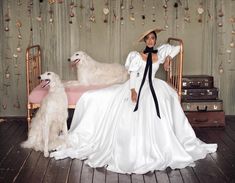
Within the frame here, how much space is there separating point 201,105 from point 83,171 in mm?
2148

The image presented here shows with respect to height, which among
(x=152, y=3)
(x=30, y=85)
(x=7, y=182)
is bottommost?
(x=7, y=182)

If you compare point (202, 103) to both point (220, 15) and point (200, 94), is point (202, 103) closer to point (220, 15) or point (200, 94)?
point (200, 94)

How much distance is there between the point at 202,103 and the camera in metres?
5.31

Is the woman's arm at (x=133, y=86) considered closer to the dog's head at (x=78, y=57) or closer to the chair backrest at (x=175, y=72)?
the chair backrest at (x=175, y=72)

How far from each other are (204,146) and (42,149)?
5.57 ft

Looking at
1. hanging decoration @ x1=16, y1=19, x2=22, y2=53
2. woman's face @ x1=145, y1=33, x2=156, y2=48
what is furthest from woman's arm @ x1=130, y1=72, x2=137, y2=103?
hanging decoration @ x1=16, y1=19, x2=22, y2=53

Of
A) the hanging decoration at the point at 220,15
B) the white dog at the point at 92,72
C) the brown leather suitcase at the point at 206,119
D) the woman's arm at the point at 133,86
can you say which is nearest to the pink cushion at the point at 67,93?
the white dog at the point at 92,72

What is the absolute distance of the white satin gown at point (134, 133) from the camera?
3816mm

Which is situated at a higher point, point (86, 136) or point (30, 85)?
point (30, 85)

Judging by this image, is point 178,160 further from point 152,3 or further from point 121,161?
point 152,3

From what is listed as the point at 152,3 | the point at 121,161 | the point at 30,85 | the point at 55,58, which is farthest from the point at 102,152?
the point at 152,3

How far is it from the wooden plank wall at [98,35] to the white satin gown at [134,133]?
4.48 ft

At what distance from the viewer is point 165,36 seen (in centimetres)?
569

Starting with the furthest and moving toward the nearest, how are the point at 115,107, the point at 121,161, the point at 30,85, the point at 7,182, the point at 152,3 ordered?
the point at 152,3 < the point at 30,85 < the point at 115,107 < the point at 121,161 < the point at 7,182
